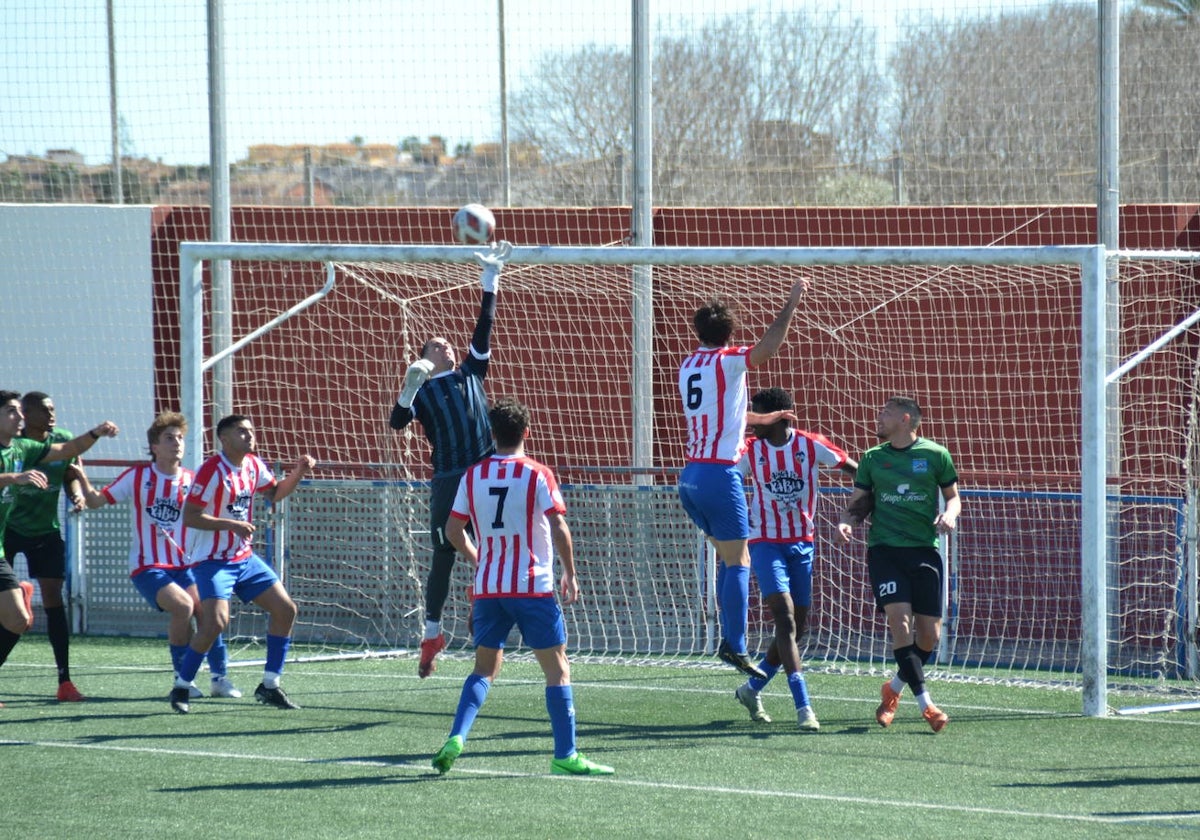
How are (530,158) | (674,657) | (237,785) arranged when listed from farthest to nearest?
(530,158) → (674,657) → (237,785)

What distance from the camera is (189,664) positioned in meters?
9.12

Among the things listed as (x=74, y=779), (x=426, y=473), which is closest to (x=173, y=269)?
(x=426, y=473)

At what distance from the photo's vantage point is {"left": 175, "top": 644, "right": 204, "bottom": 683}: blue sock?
9086mm

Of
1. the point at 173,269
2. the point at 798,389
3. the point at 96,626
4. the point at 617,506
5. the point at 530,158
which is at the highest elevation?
the point at 530,158

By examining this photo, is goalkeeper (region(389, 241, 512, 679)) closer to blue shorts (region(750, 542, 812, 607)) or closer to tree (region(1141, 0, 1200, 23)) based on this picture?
blue shorts (region(750, 542, 812, 607))

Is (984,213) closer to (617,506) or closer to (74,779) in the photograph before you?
(617,506)

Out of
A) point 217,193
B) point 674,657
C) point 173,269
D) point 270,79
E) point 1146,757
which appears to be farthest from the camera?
point 173,269

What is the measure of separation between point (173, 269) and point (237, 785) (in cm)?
898

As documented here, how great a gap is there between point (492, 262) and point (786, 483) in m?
2.17

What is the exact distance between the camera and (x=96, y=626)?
1350 centimetres

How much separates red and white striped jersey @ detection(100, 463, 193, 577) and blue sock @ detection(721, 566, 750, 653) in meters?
3.40

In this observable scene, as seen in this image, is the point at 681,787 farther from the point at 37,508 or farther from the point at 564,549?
the point at 37,508

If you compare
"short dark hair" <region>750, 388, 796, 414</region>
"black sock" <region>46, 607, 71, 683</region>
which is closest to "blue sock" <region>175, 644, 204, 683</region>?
"black sock" <region>46, 607, 71, 683</region>

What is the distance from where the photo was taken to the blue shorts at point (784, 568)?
8.80 meters
